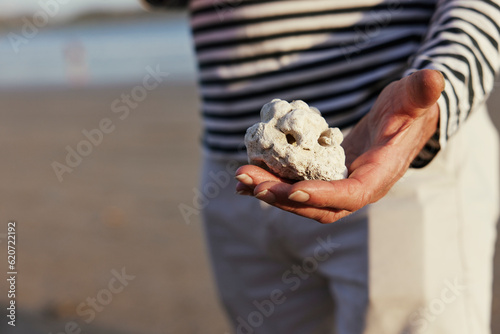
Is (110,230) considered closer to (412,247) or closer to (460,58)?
(412,247)

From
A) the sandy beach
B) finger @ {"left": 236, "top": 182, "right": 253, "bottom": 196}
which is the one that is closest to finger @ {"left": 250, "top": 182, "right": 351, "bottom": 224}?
finger @ {"left": 236, "top": 182, "right": 253, "bottom": 196}

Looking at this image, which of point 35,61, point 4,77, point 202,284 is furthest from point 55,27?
point 202,284

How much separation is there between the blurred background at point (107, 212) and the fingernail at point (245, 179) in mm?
2264

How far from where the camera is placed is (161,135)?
10.1m

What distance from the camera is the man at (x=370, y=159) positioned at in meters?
1.66

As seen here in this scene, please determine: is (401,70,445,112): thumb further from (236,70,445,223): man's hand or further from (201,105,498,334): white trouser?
(201,105,498,334): white trouser

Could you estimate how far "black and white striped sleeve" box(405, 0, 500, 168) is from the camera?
1634mm

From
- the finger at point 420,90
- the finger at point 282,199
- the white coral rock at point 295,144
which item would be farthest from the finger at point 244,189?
the finger at point 420,90

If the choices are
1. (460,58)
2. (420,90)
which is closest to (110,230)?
(460,58)

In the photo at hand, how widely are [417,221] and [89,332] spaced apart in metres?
3.08

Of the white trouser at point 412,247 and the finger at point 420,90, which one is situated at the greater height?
the finger at point 420,90

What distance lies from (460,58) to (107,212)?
→ 551 centimetres

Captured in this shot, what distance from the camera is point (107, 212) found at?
6.64 metres

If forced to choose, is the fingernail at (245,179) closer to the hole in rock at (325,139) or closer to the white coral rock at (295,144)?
the white coral rock at (295,144)
